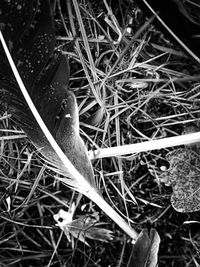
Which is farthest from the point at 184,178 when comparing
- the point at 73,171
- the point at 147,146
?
the point at 73,171

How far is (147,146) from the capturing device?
3.91 feet

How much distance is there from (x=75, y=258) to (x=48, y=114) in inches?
15.2

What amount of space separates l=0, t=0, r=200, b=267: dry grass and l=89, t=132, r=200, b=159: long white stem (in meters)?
0.04

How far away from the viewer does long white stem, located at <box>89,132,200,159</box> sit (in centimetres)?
116

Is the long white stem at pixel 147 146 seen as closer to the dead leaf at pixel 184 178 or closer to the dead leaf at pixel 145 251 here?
the dead leaf at pixel 184 178

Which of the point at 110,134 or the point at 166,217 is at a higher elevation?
the point at 110,134

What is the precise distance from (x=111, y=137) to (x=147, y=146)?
14 cm

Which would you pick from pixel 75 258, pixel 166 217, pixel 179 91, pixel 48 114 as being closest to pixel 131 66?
pixel 179 91

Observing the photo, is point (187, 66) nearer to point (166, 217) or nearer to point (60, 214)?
point (166, 217)

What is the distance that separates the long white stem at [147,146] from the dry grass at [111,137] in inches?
1.6

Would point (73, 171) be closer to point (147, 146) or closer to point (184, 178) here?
point (147, 146)

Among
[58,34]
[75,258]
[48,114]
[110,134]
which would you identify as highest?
[58,34]

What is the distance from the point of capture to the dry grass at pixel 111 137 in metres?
1.27

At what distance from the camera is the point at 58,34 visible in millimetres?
1296
